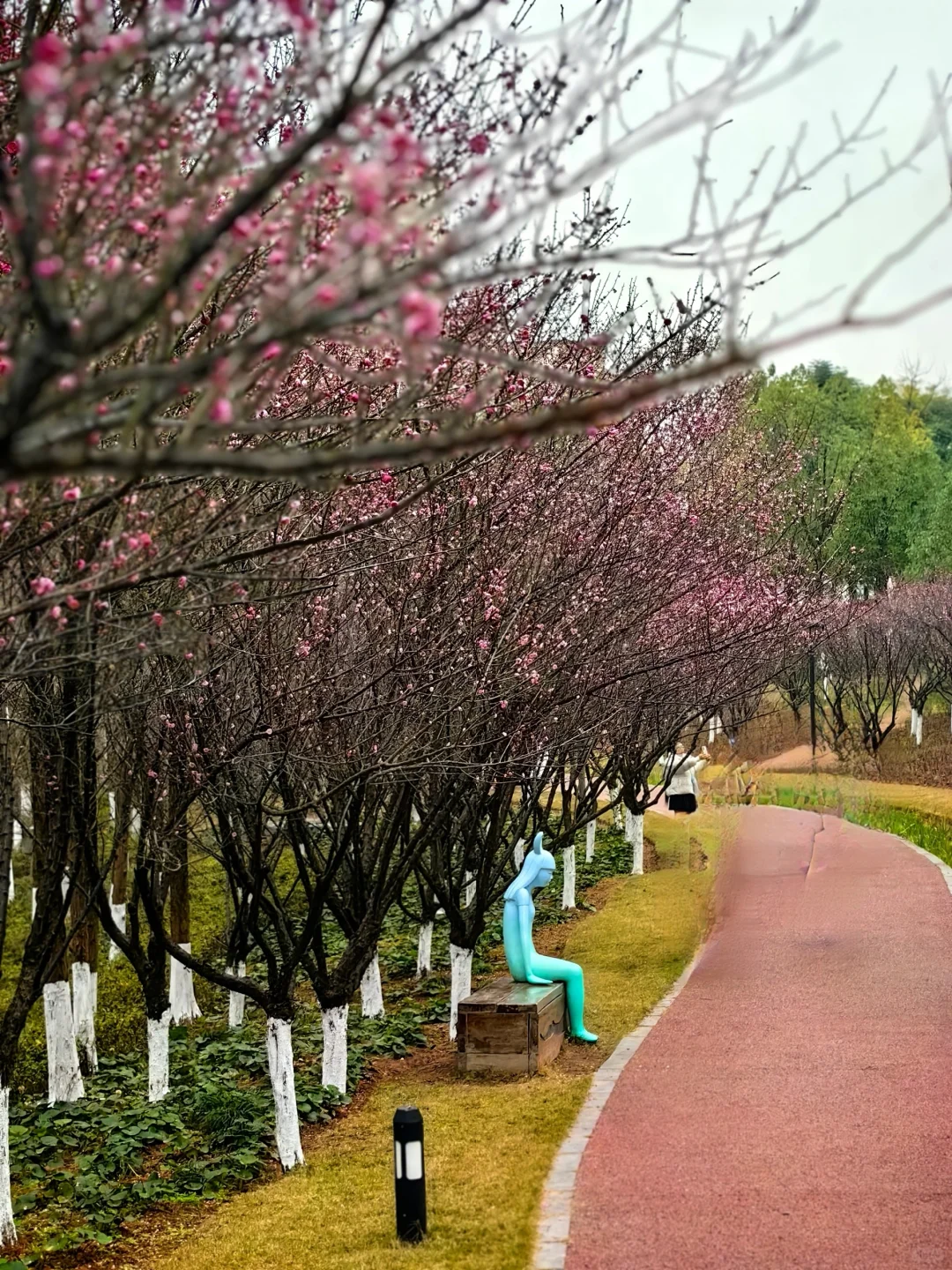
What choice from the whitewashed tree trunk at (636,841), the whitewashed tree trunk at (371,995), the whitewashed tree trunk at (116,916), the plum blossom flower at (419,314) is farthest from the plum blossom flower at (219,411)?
the whitewashed tree trunk at (636,841)

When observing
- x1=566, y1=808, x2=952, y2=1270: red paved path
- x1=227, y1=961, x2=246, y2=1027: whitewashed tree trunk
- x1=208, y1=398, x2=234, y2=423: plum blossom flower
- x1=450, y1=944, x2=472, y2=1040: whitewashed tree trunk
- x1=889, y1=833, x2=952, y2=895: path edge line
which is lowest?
x1=227, y1=961, x2=246, y2=1027: whitewashed tree trunk

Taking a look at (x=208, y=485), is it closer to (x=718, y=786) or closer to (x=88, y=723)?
(x=88, y=723)

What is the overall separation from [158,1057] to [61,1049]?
1.04 metres

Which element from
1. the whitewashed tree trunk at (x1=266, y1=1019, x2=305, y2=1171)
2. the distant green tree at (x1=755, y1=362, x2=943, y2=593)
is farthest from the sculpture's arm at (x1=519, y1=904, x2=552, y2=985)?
the distant green tree at (x1=755, y1=362, x2=943, y2=593)

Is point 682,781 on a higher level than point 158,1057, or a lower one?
higher

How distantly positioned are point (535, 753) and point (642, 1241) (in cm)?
478

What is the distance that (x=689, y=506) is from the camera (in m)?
18.4

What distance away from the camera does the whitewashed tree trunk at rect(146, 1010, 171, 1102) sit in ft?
42.5

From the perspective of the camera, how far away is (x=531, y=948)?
44.4ft

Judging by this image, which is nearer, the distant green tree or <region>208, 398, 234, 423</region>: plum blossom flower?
<region>208, 398, 234, 423</region>: plum blossom flower

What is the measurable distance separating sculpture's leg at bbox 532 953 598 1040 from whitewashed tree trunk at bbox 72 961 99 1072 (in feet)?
18.2

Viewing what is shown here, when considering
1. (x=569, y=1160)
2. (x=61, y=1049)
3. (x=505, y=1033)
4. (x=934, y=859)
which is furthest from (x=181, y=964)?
(x=934, y=859)

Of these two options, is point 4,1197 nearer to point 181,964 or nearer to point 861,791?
point 181,964

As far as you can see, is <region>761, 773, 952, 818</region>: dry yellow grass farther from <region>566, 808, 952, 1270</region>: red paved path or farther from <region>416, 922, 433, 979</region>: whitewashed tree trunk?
<region>416, 922, 433, 979</region>: whitewashed tree trunk
